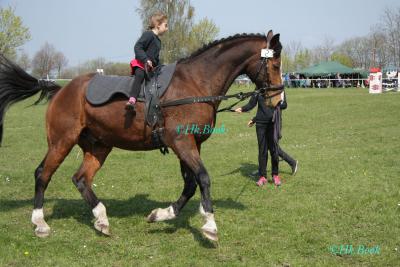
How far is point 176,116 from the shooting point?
19.9ft

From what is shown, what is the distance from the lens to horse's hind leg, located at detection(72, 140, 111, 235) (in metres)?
6.58

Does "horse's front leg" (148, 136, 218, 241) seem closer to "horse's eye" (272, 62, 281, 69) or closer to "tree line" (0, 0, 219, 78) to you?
"horse's eye" (272, 62, 281, 69)

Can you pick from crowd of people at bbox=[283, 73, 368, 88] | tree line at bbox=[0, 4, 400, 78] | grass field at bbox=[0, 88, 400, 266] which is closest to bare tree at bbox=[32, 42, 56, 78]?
tree line at bbox=[0, 4, 400, 78]

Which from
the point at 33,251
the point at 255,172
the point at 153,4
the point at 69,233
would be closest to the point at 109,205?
the point at 69,233

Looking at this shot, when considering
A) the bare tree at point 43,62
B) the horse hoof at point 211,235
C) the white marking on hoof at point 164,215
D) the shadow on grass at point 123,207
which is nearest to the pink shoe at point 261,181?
the shadow on grass at point 123,207

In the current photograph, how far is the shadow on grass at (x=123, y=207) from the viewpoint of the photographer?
7035 mm

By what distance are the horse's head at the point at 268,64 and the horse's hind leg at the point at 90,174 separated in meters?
2.78

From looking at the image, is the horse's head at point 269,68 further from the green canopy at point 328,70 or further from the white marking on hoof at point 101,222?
the green canopy at point 328,70

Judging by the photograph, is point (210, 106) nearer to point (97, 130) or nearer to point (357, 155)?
point (97, 130)

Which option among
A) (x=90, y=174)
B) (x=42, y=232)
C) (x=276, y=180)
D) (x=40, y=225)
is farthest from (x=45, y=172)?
(x=276, y=180)

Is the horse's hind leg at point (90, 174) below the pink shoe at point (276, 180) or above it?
above

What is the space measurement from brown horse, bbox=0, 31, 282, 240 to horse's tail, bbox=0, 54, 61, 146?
1.18 ft

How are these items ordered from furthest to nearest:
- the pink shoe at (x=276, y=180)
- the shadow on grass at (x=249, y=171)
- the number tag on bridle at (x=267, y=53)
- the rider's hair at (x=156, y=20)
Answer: the shadow on grass at (x=249, y=171) → the pink shoe at (x=276, y=180) → the rider's hair at (x=156, y=20) → the number tag on bridle at (x=267, y=53)

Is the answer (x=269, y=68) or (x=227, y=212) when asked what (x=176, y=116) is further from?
(x=227, y=212)
